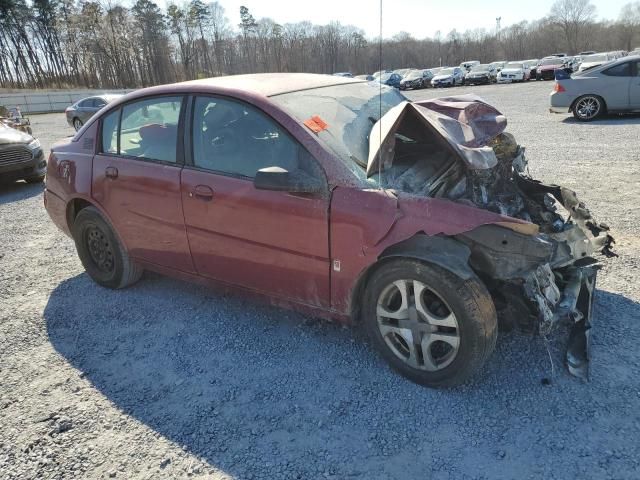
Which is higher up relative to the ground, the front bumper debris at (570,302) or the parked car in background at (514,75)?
the parked car in background at (514,75)

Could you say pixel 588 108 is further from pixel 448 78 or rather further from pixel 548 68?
pixel 448 78

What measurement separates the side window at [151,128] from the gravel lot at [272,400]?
122cm

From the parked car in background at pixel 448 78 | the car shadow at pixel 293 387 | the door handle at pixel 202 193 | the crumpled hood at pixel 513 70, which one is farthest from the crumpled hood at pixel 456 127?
the parked car in background at pixel 448 78

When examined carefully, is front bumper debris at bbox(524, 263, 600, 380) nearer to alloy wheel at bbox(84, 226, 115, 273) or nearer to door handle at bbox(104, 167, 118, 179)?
door handle at bbox(104, 167, 118, 179)

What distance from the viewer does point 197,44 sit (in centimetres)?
6506

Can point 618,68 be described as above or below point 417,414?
above

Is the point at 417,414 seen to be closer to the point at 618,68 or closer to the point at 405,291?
the point at 405,291

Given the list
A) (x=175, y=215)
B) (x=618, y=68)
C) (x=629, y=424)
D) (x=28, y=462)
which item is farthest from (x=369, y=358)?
(x=618, y=68)

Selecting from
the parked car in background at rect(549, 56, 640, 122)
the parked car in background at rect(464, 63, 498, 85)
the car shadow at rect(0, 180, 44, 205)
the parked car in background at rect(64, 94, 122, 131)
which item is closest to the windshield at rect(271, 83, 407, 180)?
the car shadow at rect(0, 180, 44, 205)

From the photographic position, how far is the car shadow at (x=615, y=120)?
10791 millimetres

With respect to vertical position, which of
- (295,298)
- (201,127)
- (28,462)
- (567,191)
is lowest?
(28,462)

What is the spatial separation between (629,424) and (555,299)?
683 mm

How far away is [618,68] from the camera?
11.0 metres

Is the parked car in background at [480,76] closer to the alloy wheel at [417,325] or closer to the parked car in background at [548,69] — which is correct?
the parked car in background at [548,69]
